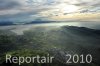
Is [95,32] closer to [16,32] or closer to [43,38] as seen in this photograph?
[43,38]

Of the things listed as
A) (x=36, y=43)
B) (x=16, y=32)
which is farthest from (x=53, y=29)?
(x=16, y=32)

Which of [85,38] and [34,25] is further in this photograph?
[85,38]

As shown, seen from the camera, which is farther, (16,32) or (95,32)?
(95,32)

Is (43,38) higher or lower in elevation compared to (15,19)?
lower

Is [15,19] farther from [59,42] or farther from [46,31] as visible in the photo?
[59,42]

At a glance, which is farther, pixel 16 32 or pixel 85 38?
pixel 85 38

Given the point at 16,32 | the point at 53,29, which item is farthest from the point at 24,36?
the point at 53,29

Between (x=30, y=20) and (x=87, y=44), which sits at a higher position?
(x=30, y=20)

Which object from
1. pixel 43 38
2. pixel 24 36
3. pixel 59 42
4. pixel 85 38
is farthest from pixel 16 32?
pixel 85 38
